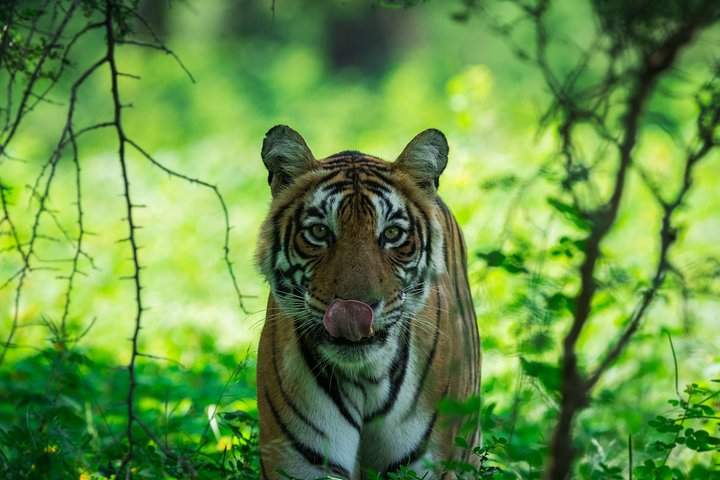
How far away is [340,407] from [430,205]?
2.72 feet

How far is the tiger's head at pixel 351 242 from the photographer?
318 cm

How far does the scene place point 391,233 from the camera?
135 inches

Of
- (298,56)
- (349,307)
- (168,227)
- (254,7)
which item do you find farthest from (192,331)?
(254,7)

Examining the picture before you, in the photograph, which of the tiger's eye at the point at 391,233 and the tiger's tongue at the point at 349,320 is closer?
the tiger's tongue at the point at 349,320

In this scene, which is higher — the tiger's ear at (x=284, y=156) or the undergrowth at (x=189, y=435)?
the tiger's ear at (x=284, y=156)

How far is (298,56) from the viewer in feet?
61.0

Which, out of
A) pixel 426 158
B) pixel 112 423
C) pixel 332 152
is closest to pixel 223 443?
pixel 112 423

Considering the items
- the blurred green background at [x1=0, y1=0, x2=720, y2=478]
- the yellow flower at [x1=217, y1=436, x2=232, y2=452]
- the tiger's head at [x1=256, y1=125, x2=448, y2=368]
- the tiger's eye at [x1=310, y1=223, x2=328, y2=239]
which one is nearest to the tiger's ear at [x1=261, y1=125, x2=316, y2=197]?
the tiger's head at [x1=256, y1=125, x2=448, y2=368]

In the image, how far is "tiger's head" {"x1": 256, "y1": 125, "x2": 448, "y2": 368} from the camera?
318 centimetres

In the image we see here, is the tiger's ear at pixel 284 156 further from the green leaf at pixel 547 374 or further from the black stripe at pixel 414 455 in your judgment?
the green leaf at pixel 547 374

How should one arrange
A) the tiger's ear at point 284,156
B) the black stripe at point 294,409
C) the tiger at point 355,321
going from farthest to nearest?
1. the tiger's ear at point 284,156
2. the black stripe at point 294,409
3. the tiger at point 355,321

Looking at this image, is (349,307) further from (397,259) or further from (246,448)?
(246,448)

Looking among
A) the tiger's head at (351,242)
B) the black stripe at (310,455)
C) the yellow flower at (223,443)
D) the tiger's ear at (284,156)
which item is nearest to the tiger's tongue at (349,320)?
the tiger's head at (351,242)

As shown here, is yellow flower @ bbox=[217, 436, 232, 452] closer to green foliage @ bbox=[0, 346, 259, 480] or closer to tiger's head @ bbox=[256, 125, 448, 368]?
green foliage @ bbox=[0, 346, 259, 480]
